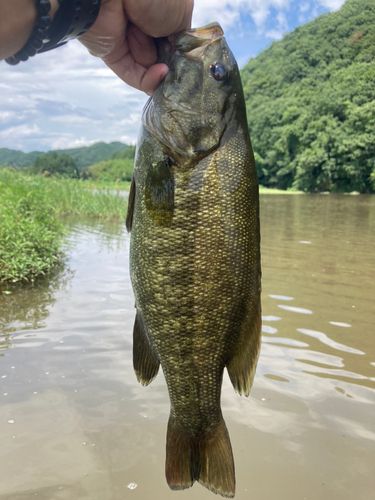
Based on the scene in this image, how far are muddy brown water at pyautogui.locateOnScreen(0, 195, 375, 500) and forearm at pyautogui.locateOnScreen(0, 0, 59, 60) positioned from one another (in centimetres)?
270

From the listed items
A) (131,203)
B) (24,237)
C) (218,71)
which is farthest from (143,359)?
(24,237)

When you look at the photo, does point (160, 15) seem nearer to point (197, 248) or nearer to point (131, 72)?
point (131, 72)

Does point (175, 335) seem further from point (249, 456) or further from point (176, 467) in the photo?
point (249, 456)

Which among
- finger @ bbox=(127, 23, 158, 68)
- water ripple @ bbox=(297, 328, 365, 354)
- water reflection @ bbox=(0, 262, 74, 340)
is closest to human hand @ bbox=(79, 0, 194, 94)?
finger @ bbox=(127, 23, 158, 68)

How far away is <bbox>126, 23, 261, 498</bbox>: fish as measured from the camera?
1844mm

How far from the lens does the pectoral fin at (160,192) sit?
1837 millimetres

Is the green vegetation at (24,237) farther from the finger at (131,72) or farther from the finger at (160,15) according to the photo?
the finger at (160,15)

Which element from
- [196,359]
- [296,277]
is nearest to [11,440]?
[196,359]

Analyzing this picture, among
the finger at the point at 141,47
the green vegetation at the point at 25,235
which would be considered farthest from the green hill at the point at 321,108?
the finger at the point at 141,47

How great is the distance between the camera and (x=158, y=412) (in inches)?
140

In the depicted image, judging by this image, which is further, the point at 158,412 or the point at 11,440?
the point at 158,412

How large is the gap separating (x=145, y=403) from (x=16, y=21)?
3.07 metres

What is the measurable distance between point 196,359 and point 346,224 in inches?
587

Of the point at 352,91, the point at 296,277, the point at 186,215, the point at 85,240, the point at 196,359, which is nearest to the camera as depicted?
the point at 186,215
